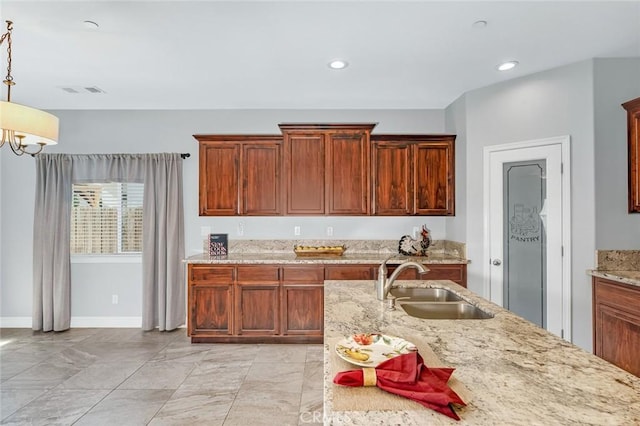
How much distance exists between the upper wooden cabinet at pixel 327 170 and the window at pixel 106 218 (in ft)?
6.72

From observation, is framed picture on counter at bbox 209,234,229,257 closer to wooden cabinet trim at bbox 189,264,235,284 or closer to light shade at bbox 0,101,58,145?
wooden cabinet trim at bbox 189,264,235,284

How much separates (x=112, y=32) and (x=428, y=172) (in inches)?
134

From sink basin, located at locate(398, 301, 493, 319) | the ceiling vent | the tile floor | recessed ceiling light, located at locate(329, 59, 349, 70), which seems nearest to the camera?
sink basin, located at locate(398, 301, 493, 319)

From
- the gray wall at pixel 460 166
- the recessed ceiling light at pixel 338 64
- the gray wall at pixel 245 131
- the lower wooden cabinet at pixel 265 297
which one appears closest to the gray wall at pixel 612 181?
the gray wall at pixel 245 131

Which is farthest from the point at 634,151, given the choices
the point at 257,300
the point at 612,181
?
the point at 257,300

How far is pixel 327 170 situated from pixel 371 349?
9.85 feet

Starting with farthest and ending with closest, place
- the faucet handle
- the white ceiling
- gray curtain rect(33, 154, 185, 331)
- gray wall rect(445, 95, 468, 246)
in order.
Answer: gray curtain rect(33, 154, 185, 331) < gray wall rect(445, 95, 468, 246) < the white ceiling < the faucet handle

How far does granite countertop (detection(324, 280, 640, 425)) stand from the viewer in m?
0.84

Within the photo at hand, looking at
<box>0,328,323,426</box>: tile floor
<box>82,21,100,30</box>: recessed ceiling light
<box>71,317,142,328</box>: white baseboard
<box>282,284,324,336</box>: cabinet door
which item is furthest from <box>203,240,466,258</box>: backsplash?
<box>82,21,100,30</box>: recessed ceiling light

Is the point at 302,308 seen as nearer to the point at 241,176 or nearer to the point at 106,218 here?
the point at 241,176

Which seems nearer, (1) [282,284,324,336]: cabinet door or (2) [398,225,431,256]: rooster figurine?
(1) [282,284,324,336]: cabinet door

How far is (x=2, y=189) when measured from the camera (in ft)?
14.3

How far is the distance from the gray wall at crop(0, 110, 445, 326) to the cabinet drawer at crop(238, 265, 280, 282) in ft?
2.35

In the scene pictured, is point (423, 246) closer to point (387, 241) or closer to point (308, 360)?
point (387, 241)
